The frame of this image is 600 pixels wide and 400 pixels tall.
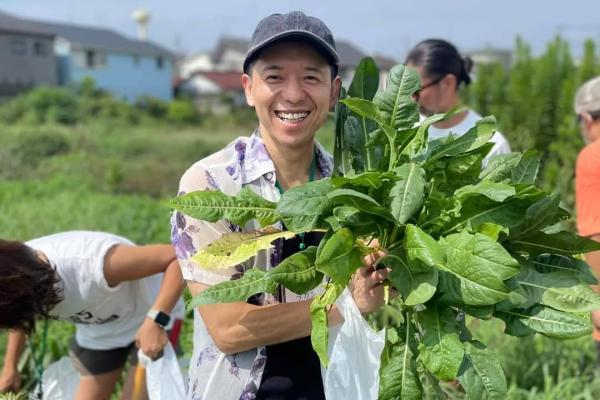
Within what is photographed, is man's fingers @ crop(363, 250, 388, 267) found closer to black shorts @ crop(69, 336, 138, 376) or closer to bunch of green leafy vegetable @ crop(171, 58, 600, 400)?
bunch of green leafy vegetable @ crop(171, 58, 600, 400)

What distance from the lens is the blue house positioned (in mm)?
41719

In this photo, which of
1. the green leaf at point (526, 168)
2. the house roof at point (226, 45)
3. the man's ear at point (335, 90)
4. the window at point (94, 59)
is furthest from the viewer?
the house roof at point (226, 45)

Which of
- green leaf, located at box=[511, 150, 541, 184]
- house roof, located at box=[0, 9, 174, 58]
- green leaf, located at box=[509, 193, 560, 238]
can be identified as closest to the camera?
green leaf, located at box=[509, 193, 560, 238]

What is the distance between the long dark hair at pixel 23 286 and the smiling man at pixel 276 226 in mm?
839

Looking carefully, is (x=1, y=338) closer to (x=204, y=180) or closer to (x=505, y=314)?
(x=204, y=180)

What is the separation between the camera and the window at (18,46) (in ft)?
126

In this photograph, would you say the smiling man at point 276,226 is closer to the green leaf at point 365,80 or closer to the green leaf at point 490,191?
the green leaf at point 365,80

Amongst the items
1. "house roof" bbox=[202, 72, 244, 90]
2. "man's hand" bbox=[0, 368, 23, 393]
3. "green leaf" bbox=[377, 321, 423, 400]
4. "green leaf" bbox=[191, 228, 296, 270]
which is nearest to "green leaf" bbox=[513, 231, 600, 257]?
"green leaf" bbox=[377, 321, 423, 400]

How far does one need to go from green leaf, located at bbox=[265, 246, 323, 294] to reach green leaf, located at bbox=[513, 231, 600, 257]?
1.57ft

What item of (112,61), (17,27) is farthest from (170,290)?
(112,61)

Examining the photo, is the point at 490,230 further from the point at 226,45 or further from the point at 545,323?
the point at 226,45

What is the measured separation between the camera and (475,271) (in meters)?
1.24

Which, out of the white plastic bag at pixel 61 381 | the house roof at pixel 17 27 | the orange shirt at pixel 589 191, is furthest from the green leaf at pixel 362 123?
the house roof at pixel 17 27

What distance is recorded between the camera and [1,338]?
452 cm
